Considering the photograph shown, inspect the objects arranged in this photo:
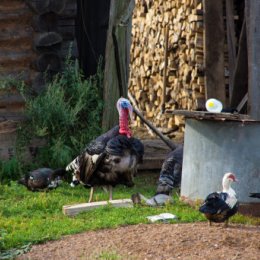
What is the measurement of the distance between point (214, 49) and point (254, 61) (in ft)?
12.7

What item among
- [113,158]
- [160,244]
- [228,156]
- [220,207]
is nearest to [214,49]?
[113,158]

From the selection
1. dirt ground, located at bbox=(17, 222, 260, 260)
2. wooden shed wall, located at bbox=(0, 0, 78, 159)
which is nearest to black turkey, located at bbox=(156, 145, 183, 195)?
dirt ground, located at bbox=(17, 222, 260, 260)

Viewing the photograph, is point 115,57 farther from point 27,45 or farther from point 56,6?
point 27,45

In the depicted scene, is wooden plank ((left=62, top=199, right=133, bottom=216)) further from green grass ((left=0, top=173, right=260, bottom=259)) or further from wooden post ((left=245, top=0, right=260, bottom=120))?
wooden post ((left=245, top=0, right=260, bottom=120))

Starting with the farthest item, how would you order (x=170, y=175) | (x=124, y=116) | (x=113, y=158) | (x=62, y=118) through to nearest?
(x=62, y=118) < (x=170, y=175) < (x=124, y=116) < (x=113, y=158)

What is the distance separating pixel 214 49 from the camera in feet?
46.7

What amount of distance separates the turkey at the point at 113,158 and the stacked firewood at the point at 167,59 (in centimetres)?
406

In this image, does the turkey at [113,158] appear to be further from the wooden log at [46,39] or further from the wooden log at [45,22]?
the wooden log at [45,22]

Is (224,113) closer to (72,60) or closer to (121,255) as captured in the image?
(121,255)

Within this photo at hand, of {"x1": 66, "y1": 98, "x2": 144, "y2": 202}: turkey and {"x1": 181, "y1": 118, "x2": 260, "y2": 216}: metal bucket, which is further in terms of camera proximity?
{"x1": 66, "y1": 98, "x2": 144, "y2": 202}: turkey

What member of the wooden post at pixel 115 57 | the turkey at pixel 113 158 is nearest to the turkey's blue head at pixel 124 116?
the turkey at pixel 113 158

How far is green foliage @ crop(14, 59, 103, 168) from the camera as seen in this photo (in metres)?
12.8

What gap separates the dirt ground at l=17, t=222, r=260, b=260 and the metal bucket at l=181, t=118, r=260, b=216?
99 cm

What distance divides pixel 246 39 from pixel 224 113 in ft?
6.53
